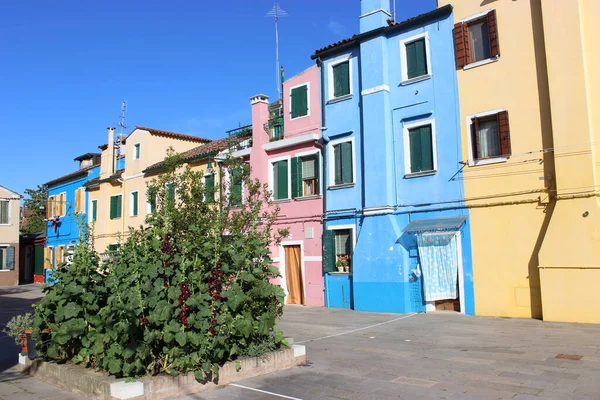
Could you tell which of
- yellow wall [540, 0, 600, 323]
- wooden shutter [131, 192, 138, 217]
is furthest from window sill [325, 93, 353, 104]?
wooden shutter [131, 192, 138, 217]

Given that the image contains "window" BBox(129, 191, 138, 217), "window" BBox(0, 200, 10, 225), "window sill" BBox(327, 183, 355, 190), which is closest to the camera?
"window sill" BBox(327, 183, 355, 190)

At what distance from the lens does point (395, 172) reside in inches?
602

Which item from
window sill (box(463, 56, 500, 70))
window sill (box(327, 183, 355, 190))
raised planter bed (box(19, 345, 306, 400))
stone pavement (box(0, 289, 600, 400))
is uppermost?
window sill (box(463, 56, 500, 70))

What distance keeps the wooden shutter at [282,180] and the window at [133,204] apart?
1047cm

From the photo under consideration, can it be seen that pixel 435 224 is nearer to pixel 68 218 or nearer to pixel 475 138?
pixel 475 138

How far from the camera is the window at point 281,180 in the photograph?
1841 centimetres

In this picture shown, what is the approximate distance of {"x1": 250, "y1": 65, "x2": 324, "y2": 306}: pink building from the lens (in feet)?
56.7

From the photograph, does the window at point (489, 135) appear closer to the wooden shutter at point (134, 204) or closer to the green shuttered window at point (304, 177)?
the green shuttered window at point (304, 177)

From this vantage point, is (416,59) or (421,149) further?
(416,59)

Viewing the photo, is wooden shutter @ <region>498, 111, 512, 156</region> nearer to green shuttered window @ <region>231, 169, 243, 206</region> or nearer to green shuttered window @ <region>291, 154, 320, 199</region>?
green shuttered window @ <region>291, 154, 320, 199</region>

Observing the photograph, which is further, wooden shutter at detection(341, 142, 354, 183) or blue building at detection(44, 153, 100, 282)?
blue building at detection(44, 153, 100, 282)

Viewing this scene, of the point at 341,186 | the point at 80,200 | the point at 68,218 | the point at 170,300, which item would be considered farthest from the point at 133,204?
the point at 170,300

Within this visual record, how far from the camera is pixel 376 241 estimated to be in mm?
15219

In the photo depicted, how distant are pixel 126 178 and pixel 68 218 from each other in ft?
25.4
